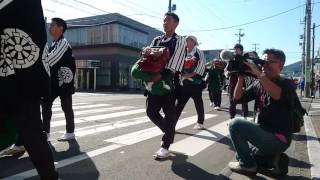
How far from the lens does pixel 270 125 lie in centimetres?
437

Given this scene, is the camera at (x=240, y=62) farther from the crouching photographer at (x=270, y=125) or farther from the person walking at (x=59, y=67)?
the person walking at (x=59, y=67)

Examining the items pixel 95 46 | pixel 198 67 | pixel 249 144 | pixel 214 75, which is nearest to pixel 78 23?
pixel 95 46

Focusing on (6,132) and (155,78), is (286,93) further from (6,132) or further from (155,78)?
(6,132)

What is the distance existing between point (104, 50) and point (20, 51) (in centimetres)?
4134

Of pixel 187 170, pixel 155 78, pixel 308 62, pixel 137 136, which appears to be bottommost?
pixel 187 170

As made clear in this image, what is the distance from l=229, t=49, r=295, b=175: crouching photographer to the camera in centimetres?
421

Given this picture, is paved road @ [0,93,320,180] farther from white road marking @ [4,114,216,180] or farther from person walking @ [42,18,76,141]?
person walking @ [42,18,76,141]

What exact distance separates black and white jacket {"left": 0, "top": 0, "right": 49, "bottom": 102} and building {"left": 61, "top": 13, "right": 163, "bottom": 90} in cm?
3922

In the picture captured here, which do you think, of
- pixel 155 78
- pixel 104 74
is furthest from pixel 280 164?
pixel 104 74

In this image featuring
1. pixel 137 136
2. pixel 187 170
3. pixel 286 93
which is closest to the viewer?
pixel 286 93

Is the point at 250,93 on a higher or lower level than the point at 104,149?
higher

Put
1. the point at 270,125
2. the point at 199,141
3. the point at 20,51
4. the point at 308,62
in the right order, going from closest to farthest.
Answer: the point at 20,51
the point at 270,125
the point at 199,141
the point at 308,62

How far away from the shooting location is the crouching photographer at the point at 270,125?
166 inches

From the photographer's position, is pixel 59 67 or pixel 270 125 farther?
pixel 59 67
